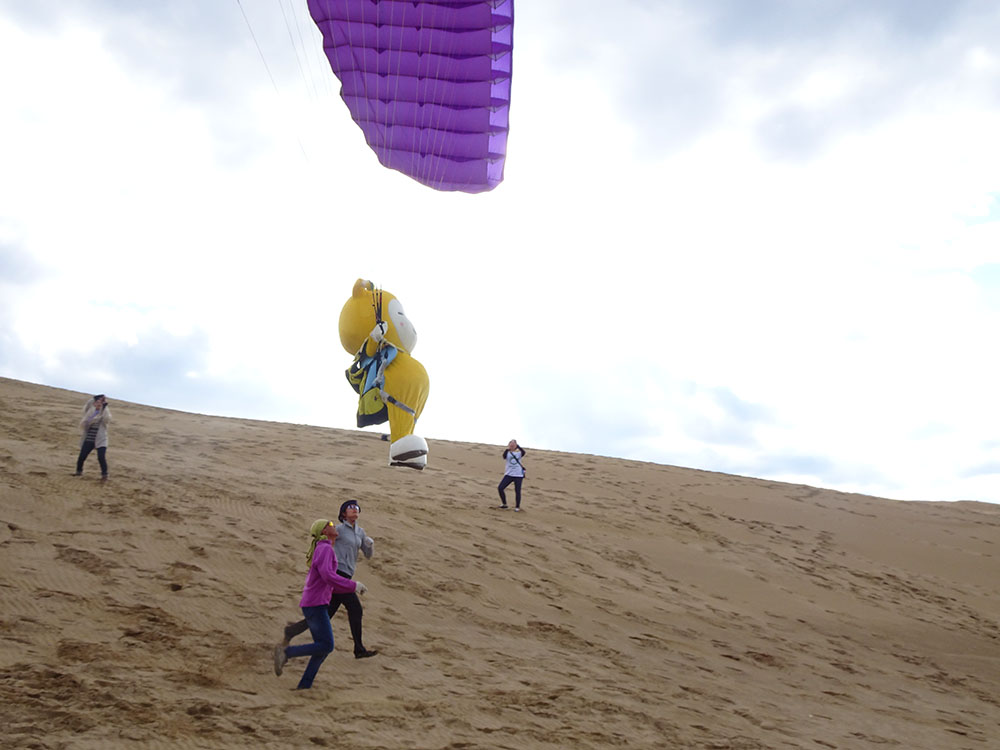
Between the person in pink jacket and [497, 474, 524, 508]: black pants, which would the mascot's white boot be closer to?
the person in pink jacket

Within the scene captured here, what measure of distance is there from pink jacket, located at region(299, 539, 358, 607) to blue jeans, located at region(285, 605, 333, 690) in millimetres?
58

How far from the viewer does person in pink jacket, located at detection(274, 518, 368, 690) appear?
4.77 metres

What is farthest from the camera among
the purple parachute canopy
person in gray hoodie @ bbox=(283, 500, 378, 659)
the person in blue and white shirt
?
the person in blue and white shirt

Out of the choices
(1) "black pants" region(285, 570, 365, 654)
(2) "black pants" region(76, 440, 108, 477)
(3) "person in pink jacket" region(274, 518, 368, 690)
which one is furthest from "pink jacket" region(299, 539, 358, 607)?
(2) "black pants" region(76, 440, 108, 477)

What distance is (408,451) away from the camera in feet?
21.4

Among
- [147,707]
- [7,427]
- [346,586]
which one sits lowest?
[147,707]

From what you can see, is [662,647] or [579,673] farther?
[662,647]

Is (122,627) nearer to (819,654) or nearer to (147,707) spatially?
(147,707)

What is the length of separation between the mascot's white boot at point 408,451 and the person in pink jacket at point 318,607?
5.63ft

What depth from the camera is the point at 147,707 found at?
164 inches

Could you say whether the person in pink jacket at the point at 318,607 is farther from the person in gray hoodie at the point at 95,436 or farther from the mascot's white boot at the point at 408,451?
the person in gray hoodie at the point at 95,436

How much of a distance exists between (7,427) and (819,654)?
11.4 m

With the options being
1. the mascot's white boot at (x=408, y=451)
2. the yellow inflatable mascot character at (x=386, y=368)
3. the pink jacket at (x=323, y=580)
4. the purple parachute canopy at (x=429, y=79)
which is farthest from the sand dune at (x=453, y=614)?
the purple parachute canopy at (x=429, y=79)

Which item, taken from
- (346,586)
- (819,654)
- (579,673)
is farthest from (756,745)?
(819,654)
